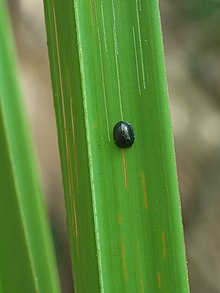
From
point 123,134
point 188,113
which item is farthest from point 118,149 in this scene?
point 188,113

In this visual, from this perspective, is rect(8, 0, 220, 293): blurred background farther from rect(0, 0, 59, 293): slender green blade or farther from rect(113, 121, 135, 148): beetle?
rect(113, 121, 135, 148): beetle

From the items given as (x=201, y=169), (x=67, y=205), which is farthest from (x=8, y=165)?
(x=201, y=169)

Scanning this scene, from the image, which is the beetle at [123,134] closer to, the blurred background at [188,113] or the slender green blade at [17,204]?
the slender green blade at [17,204]

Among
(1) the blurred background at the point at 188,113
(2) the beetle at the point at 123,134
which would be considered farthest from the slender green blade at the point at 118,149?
(1) the blurred background at the point at 188,113

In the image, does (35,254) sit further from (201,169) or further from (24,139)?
(201,169)

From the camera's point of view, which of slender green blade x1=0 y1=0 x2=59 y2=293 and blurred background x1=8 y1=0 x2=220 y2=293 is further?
blurred background x1=8 y1=0 x2=220 y2=293

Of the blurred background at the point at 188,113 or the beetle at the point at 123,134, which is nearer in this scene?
the beetle at the point at 123,134

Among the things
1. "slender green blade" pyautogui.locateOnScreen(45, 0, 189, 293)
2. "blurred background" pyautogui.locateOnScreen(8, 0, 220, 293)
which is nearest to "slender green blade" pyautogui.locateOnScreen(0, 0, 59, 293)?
"slender green blade" pyautogui.locateOnScreen(45, 0, 189, 293)
